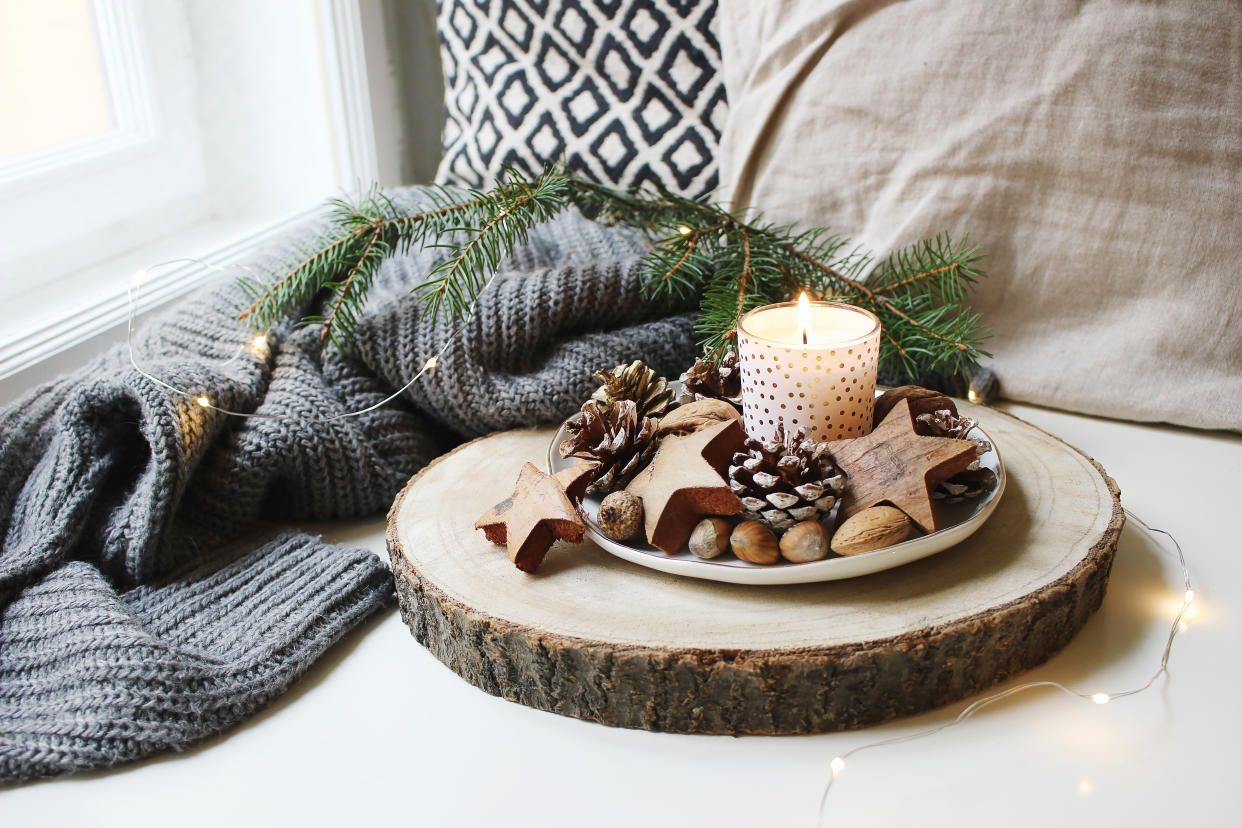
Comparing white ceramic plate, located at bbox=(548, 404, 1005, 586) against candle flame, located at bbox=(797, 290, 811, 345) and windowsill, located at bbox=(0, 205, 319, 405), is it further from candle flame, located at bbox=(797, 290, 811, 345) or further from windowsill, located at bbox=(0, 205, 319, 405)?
windowsill, located at bbox=(0, 205, 319, 405)

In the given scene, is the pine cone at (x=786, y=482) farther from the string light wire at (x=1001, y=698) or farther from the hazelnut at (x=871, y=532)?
the string light wire at (x=1001, y=698)

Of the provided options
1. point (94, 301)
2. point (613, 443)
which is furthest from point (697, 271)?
point (94, 301)

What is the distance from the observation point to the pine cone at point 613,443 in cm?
65

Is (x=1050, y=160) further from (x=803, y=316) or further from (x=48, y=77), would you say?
(x=48, y=77)

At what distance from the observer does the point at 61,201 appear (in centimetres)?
99

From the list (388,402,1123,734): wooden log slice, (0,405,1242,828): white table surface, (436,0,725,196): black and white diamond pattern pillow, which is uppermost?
(436,0,725,196): black and white diamond pattern pillow

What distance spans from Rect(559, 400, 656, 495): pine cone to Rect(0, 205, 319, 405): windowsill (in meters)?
0.40

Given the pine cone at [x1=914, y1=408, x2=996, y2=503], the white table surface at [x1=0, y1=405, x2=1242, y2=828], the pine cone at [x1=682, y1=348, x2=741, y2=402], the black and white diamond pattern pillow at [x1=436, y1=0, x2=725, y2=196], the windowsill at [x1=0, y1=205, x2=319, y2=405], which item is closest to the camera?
the white table surface at [x1=0, y1=405, x2=1242, y2=828]

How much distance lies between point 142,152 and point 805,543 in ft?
2.97

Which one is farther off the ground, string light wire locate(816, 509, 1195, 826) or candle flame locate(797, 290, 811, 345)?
candle flame locate(797, 290, 811, 345)

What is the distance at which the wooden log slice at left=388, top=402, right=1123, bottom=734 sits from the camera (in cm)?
54

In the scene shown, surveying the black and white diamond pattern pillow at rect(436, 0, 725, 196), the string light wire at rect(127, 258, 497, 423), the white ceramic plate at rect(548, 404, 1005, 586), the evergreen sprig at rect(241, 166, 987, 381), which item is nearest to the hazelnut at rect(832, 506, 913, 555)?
the white ceramic plate at rect(548, 404, 1005, 586)

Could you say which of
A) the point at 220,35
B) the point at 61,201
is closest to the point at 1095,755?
the point at 61,201

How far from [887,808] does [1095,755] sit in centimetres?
12
